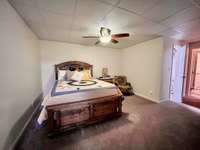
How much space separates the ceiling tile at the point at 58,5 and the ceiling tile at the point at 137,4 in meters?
0.84

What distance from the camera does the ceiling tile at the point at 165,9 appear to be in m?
1.63

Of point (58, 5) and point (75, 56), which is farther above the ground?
point (58, 5)

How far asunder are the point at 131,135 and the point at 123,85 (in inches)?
113

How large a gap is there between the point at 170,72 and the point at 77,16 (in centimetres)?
373

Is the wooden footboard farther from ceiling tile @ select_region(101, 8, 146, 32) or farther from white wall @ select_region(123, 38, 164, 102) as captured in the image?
white wall @ select_region(123, 38, 164, 102)

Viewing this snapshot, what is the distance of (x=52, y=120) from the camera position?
6.23 ft

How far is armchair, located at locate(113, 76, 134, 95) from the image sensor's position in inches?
179

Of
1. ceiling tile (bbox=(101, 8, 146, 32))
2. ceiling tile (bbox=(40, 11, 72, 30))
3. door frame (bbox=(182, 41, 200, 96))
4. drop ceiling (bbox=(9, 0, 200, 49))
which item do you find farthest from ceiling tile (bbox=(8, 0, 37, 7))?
door frame (bbox=(182, 41, 200, 96))

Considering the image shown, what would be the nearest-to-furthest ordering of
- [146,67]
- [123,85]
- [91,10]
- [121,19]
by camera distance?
[91,10]
[121,19]
[146,67]
[123,85]

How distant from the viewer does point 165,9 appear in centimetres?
183

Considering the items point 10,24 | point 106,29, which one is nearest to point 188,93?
point 106,29

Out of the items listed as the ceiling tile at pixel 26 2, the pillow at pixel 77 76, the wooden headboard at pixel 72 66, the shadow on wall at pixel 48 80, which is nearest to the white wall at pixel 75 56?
the shadow on wall at pixel 48 80

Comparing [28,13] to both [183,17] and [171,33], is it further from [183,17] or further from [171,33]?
[171,33]

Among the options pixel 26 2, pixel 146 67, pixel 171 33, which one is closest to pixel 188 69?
pixel 146 67
